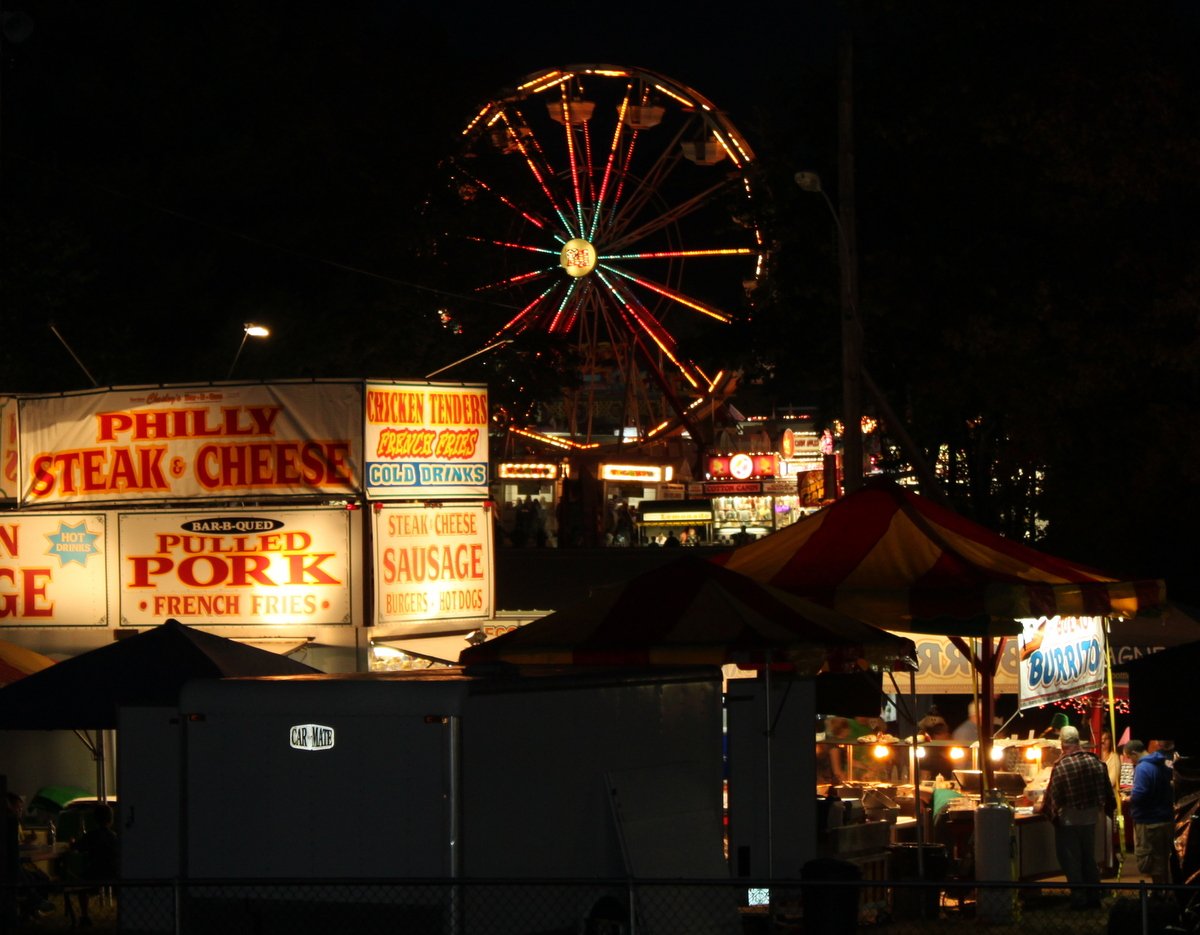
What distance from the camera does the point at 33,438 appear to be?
20.3 meters

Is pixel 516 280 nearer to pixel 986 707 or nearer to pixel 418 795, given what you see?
pixel 986 707

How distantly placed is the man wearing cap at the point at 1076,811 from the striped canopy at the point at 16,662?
9.26 meters

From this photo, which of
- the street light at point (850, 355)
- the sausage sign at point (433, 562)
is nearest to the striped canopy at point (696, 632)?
the sausage sign at point (433, 562)

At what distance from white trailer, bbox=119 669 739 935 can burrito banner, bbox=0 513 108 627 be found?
9.39 m

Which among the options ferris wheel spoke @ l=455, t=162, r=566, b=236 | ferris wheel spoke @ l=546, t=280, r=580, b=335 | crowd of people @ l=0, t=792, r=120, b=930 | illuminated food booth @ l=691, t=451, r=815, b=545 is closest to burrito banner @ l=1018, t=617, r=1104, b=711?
crowd of people @ l=0, t=792, r=120, b=930

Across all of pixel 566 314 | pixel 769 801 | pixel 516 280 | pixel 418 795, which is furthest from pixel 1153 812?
pixel 566 314

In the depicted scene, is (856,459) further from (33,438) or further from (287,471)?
(33,438)

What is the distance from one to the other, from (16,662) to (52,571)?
241 cm

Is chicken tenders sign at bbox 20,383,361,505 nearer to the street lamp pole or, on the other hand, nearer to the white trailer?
the street lamp pole

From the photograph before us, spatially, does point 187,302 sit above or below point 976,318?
above

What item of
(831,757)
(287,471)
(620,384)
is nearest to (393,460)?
(287,471)

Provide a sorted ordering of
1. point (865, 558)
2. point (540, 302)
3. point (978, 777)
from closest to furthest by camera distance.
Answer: point (865, 558) < point (978, 777) < point (540, 302)

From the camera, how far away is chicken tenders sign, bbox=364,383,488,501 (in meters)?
18.8

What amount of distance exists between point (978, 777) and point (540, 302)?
2628cm
